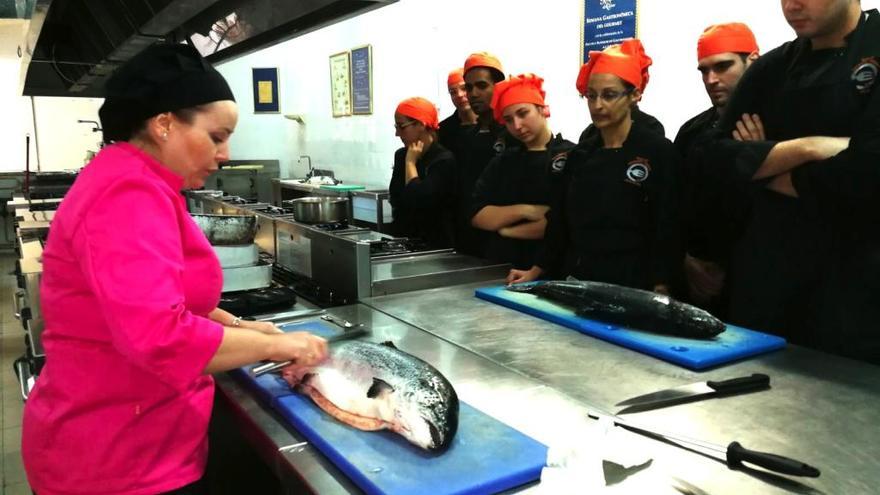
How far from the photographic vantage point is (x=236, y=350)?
1.12 meters

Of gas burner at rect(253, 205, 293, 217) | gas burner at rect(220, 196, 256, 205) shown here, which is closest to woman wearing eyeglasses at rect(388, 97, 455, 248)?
gas burner at rect(253, 205, 293, 217)

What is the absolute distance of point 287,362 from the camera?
4.37ft

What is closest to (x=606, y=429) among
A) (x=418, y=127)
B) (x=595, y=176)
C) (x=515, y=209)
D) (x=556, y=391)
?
(x=556, y=391)

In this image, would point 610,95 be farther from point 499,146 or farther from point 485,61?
point 485,61

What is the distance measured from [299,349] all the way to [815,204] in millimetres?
1329

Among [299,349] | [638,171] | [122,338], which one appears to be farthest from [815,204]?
[122,338]

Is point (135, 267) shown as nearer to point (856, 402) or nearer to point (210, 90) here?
point (210, 90)

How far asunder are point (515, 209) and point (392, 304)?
779 mm

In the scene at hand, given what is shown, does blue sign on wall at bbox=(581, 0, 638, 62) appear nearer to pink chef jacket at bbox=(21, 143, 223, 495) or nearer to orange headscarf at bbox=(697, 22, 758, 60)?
orange headscarf at bbox=(697, 22, 758, 60)

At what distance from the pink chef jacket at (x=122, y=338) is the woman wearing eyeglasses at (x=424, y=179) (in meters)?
1.94

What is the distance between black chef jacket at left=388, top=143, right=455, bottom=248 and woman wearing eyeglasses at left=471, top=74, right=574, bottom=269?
467 mm

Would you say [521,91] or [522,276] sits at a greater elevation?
[521,91]

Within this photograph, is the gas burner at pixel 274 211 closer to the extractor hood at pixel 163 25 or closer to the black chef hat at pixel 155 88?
the extractor hood at pixel 163 25

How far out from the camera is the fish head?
41.1 inches
